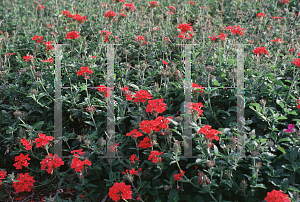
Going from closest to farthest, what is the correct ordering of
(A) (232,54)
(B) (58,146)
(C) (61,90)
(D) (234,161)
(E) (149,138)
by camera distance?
(D) (234,161) < (E) (149,138) < (B) (58,146) < (C) (61,90) < (A) (232,54)

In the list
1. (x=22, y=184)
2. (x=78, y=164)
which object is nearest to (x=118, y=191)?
(x=78, y=164)

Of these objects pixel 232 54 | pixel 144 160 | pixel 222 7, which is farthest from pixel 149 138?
pixel 222 7

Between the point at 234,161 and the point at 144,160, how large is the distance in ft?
2.73

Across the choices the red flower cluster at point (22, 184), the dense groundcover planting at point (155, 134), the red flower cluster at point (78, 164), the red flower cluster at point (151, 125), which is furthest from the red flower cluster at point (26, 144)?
the red flower cluster at point (151, 125)

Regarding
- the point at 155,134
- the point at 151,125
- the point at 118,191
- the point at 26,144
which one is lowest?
the point at 118,191

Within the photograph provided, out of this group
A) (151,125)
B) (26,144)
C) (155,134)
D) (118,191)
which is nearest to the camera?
(118,191)

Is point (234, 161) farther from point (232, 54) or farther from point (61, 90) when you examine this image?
point (61, 90)

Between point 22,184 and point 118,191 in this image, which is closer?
point 118,191

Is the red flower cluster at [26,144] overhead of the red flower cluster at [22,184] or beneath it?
overhead

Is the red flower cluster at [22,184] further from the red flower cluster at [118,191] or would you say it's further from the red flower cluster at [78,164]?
the red flower cluster at [118,191]

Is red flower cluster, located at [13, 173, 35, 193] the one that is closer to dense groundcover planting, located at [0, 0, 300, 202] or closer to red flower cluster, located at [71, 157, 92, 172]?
dense groundcover planting, located at [0, 0, 300, 202]

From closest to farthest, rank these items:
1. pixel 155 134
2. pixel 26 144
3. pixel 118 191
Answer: pixel 118 191
pixel 155 134
pixel 26 144

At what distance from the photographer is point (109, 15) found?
12.7 feet

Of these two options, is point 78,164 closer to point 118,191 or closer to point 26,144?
point 118,191
